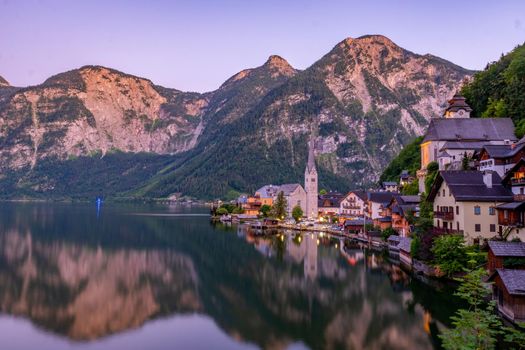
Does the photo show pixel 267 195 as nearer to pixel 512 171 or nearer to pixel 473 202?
pixel 473 202

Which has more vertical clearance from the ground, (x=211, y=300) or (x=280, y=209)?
(x=280, y=209)

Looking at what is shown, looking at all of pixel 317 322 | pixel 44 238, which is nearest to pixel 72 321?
pixel 317 322

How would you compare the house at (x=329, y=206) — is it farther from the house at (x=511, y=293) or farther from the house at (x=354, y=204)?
the house at (x=511, y=293)

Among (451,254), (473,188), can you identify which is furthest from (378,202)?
(451,254)

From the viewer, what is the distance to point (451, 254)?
4878cm

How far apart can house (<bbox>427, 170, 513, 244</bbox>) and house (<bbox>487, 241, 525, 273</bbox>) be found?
32.1 ft

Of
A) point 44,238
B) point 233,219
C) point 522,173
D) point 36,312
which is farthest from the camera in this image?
point 233,219

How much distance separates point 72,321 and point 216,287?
16.8 m

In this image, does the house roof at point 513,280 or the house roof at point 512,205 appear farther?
the house roof at point 512,205

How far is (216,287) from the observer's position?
177 feet

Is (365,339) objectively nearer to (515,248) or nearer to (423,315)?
(423,315)

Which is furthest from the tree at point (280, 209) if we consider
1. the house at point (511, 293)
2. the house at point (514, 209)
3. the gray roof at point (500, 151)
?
the house at point (511, 293)

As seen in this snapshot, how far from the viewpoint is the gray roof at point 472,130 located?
7712cm

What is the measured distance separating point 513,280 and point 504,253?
5.96 meters
